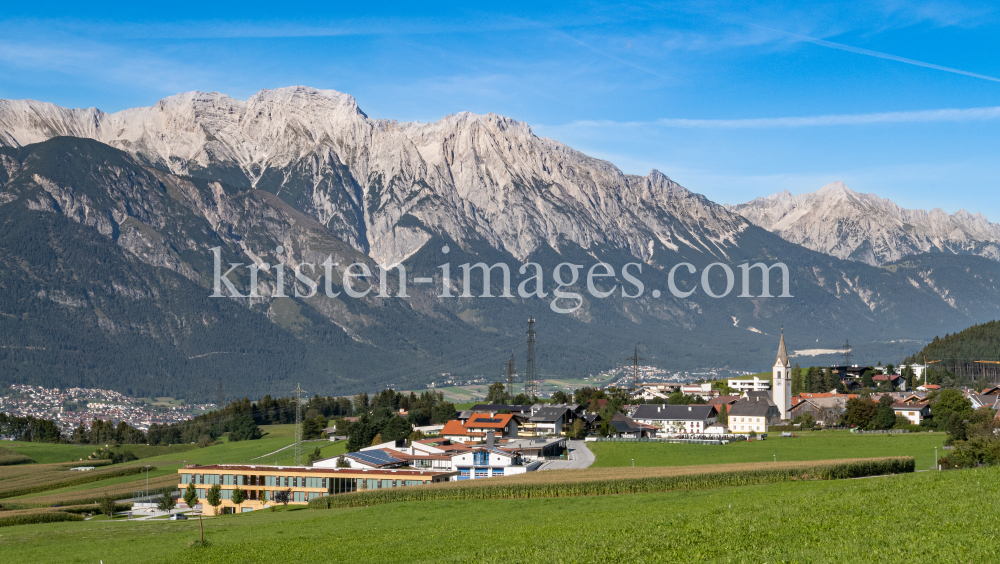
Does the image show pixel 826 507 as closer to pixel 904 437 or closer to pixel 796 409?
pixel 904 437

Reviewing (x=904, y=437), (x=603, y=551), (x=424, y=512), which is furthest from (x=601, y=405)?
(x=603, y=551)

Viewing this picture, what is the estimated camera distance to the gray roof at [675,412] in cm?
14175

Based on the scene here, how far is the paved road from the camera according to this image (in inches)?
3664

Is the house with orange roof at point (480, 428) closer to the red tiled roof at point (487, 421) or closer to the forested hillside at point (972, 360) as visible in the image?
the red tiled roof at point (487, 421)

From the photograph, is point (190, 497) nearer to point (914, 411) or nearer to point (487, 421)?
point (487, 421)

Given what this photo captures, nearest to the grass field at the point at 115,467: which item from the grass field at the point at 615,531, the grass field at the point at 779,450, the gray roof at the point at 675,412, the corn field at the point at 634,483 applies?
the grass field at the point at 615,531

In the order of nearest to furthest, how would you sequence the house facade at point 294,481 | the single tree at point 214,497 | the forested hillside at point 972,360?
the single tree at point 214,497 < the house facade at point 294,481 < the forested hillside at point 972,360

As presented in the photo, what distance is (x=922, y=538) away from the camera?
100 ft

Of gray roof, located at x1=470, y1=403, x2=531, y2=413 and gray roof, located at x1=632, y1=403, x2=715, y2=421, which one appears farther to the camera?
gray roof, located at x1=470, y1=403, x2=531, y2=413

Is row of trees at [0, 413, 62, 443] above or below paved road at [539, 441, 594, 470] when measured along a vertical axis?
below

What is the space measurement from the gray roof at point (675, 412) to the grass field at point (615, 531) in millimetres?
82359

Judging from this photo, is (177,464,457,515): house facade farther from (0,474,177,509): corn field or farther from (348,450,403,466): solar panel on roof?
(0,474,177,509): corn field

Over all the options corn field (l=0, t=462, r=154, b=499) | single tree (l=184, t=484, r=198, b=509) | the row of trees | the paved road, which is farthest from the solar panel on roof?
the row of trees

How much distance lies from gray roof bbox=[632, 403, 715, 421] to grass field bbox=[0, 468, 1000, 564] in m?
Result: 82.4
